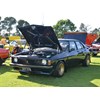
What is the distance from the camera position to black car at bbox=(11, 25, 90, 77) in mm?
8614

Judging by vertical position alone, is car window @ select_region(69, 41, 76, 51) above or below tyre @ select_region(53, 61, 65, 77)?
above

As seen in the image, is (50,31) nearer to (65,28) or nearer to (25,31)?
(25,31)

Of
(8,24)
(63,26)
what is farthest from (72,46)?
(8,24)

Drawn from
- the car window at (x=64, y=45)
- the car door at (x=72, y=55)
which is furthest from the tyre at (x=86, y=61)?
the car window at (x=64, y=45)

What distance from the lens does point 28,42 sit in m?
10.2

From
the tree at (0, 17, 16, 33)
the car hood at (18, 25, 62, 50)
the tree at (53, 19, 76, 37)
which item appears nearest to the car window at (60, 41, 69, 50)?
the car hood at (18, 25, 62, 50)

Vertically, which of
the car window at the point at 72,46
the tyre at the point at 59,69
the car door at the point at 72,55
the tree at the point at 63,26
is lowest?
the tyre at the point at 59,69

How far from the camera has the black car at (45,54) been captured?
8.61m

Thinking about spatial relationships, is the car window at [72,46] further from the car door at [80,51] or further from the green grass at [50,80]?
Answer: the green grass at [50,80]

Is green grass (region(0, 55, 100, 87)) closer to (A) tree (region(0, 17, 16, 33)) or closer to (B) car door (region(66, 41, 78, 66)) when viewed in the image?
(B) car door (region(66, 41, 78, 66))

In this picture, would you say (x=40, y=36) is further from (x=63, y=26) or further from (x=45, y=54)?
(x=63, y=26)

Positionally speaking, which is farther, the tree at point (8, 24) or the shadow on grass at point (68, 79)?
the tree at point (8, 24)

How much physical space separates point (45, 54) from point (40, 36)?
86cm
